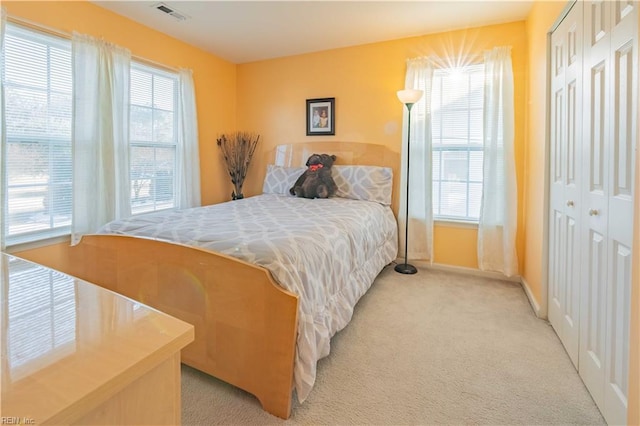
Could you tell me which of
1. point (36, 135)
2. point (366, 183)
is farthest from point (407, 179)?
point (36, 135)

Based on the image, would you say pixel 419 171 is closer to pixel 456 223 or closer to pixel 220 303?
pixel 456 223

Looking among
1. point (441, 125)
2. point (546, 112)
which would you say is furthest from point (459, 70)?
point (546, 112)

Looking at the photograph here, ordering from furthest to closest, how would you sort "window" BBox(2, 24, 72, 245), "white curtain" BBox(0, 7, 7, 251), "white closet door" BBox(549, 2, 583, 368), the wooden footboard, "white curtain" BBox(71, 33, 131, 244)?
"white curtain" BBox(71, 33, 131, 244)
"window" BBox(2, 24, 72, 245)
"white curtain" BBox(0, 7, 7, 251)
"white closet door" BBox(549, 2, 583, 368)
the wooden footboard

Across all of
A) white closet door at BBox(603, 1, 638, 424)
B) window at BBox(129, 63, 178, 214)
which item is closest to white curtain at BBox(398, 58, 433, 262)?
white closet door at BBox(603, 1, 638, 424)

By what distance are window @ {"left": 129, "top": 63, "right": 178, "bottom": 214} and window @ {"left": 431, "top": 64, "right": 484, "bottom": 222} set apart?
2797mm

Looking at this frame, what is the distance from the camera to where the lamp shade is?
3.21 m

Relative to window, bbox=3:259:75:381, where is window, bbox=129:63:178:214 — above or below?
above

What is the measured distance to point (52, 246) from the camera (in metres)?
2.69

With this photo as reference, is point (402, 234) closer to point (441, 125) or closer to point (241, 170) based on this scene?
point (441, 125)

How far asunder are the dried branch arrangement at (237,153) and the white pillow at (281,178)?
0.51 metres

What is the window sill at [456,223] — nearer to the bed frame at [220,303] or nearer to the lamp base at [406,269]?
the lamp base at [406,269]

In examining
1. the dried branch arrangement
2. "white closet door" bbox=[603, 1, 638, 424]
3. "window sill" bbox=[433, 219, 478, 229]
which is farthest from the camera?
the dried branch arrangement

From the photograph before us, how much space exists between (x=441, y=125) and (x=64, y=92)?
11.1 ft

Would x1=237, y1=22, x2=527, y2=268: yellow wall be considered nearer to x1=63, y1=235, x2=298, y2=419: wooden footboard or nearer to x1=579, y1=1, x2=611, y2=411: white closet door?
x1=579, y1=1, x2=611, y2=411: white closet door
